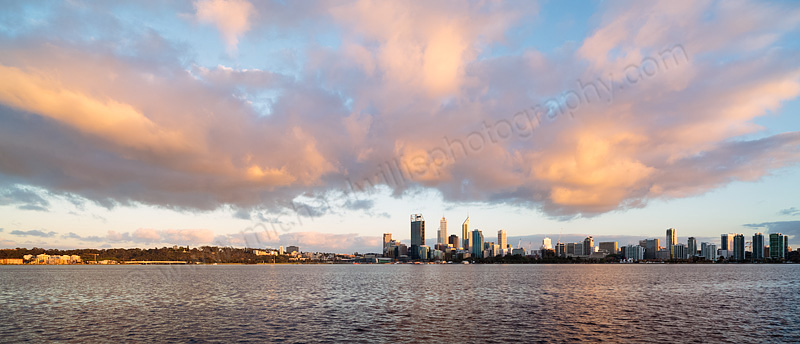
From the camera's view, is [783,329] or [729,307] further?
[729,307]

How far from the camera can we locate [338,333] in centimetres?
6153

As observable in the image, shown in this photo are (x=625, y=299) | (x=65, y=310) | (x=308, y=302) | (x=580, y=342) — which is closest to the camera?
(x=580, y=342)

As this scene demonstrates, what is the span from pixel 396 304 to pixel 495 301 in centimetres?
2101

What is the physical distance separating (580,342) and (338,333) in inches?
1111

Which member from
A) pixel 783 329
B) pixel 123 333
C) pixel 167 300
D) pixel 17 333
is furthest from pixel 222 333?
pixel 783 329

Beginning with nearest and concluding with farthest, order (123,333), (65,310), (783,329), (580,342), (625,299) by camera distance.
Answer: (580,342) → (123,333) → (783,329) → (65,310) → (625,299)

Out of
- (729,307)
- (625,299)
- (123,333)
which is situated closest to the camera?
(123,333)

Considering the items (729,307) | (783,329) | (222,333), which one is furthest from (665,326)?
(222,333)

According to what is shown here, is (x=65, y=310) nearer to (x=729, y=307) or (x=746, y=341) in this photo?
(x=746, y=341)

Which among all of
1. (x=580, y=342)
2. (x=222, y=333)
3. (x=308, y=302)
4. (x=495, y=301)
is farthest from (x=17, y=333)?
(x=495, y=301)

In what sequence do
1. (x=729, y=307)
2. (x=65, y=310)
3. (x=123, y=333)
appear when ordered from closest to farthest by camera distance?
(x=123, y=333), (x=65, y=310), (x=729, y=307)

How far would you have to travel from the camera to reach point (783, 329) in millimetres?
67688

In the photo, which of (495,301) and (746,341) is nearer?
(746,341)

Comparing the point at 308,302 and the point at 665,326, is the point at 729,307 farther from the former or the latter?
the point at 308,302
